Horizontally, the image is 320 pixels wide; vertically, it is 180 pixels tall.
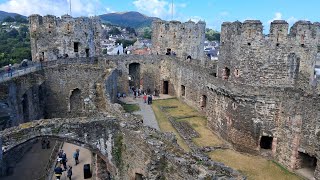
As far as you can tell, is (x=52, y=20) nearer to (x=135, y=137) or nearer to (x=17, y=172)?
(x=17, y=172)

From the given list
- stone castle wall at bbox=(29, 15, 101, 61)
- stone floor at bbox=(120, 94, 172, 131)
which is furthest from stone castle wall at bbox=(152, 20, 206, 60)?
stone castle wall at bbox=(29, 15, 101, 61)

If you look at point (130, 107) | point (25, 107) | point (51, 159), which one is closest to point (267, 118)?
point (51, 159)

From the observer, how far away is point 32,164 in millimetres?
16359

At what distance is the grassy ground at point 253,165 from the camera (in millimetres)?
14266

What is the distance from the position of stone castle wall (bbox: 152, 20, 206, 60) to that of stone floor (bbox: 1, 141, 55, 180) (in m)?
15.0

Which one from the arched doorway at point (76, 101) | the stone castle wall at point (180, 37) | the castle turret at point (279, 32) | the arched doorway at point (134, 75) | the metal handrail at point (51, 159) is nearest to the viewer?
the metal handrail at point (51, 159)

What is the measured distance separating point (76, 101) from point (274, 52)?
488 inches

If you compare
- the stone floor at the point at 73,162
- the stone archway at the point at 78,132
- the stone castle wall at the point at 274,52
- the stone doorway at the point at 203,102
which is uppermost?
the stone castle wall at the point at 274,52

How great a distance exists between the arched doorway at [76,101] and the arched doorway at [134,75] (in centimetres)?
931

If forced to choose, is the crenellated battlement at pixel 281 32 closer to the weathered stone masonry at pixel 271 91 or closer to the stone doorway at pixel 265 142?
the weathered stone masonry at pixel 271 91

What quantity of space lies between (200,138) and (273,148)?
3841 millimetres

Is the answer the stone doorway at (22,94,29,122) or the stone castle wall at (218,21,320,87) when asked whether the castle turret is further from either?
the stone doorway at (22,94,29,122)

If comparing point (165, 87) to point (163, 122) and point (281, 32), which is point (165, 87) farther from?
point (281, 32)

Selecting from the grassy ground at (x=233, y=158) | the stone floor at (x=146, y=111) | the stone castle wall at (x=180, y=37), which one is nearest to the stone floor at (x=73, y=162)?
the stone floor at (x=146, y=111)
